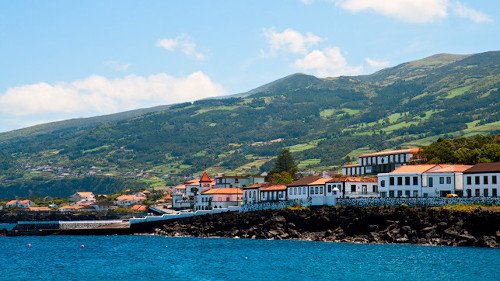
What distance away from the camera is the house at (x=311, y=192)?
113 m

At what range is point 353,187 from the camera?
115750 millimetres

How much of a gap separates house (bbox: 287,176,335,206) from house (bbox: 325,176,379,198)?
1.54m

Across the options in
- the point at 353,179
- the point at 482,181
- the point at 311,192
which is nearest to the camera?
the point at 482,181

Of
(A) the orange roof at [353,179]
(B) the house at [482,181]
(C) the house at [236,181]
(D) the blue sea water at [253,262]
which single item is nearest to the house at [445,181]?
(B) the house at [482,181]

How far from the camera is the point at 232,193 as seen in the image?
494 ft

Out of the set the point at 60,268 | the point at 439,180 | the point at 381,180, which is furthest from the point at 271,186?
the point at 60,268

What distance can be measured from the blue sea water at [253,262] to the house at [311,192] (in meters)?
14.1

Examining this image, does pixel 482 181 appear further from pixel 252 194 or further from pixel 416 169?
pixel 252 194

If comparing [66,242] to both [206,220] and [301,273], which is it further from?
[301,273]

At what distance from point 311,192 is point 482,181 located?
27.8 meters

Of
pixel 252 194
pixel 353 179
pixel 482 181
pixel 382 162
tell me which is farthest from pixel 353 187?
pixel 382 162

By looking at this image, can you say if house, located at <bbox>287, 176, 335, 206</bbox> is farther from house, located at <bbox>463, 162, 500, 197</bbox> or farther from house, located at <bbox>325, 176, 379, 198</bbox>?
house, located at <bbox>463, 162, 500, 197</bbox>

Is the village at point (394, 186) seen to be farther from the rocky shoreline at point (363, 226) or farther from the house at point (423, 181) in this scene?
the rocky shoreline at point (363, 226)

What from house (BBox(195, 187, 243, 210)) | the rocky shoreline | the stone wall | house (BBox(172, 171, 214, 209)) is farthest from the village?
house (BBox(172, 171, 214, 209))
